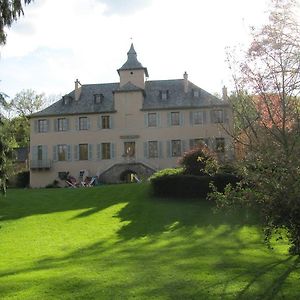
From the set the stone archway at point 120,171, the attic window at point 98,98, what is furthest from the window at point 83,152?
the attic window at point 98,98

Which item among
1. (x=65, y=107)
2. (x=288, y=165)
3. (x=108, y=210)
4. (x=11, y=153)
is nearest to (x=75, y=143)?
(x=65, y=107)

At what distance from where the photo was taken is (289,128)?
32.5 ft

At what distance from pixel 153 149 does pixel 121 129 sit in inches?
132

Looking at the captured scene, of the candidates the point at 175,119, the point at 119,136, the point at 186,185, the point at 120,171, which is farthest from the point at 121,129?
the point at 186,185

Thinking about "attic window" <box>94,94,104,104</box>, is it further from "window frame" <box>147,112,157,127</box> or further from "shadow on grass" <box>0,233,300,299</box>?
"shadow on grass" <box>0,233,300,299</box>

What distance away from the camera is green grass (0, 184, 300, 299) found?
8109mm

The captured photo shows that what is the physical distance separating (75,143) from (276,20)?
32.4 meters

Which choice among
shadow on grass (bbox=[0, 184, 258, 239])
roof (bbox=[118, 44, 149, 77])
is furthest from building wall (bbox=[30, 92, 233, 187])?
shadow on grass (bbox=[0, 184, 258, 239])

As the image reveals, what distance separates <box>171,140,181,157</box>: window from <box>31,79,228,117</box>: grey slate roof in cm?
303

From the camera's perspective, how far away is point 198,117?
41.8 metres

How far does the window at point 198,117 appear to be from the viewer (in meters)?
41.7

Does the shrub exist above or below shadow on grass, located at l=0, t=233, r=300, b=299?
above

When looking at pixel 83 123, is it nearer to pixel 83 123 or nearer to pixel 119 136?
pixel 83 123

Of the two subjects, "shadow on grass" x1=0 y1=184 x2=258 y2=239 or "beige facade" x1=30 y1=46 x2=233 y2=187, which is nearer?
"shadow on grass" x1=0 y1=184 x2=258 y2=239
